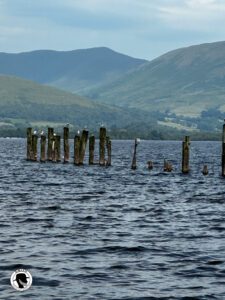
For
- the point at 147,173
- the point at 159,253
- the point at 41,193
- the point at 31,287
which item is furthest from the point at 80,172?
the point at 31,287

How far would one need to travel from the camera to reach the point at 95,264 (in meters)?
27.4

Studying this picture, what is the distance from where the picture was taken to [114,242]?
105ft

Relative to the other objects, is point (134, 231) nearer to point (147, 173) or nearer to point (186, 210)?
point (186, 210)

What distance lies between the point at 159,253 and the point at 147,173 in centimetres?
5620

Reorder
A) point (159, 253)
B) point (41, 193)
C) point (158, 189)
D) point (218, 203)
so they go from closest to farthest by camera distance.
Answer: point (159, 253) < point (218, 203) < point (41, 193) < point (158, 189)

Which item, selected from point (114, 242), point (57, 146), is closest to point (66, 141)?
point (57, 146)

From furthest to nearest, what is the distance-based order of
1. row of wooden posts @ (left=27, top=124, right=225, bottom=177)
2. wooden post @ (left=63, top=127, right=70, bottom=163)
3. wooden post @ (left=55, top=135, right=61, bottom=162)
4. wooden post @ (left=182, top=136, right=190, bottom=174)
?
wooden post @ (left=55, top=135, right=61, bottom=162) < wooden post @ (left=63, top=127, right=70, bottom=163) < row of wooden posts @ (left=27, top=124, right=225, bottom=177) < wooden post @ (left=182, top=136, right=190, bottom=174)

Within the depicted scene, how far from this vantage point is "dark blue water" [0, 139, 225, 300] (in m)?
24.1

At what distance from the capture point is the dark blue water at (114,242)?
78.9 ft

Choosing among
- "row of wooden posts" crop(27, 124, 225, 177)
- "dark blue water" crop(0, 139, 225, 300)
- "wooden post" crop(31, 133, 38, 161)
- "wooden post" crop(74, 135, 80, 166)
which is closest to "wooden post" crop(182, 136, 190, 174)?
"row of wooden posts" crop(27, 124, 225, 177)

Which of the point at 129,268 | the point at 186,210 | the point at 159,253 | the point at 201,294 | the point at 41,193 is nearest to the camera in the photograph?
the point at 201,294
